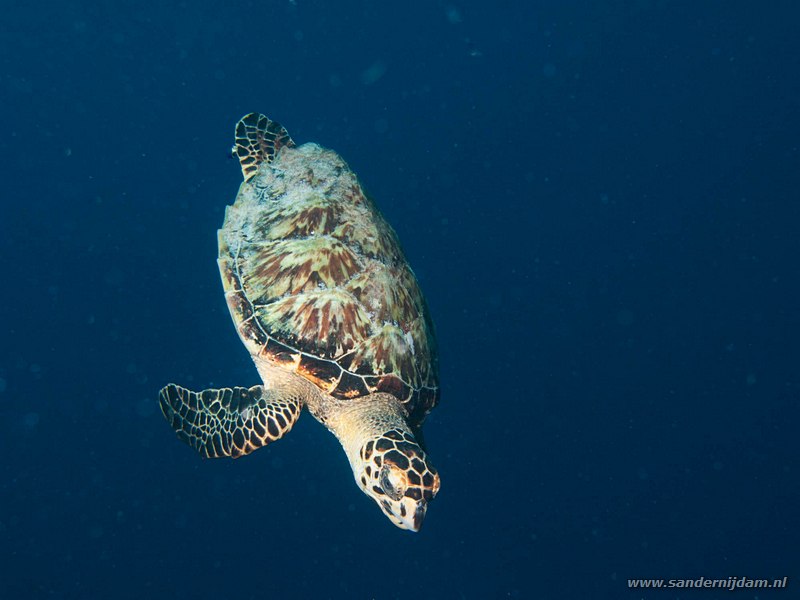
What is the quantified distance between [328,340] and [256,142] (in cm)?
331

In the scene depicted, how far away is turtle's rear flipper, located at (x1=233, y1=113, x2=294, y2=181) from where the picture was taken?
6.80 m

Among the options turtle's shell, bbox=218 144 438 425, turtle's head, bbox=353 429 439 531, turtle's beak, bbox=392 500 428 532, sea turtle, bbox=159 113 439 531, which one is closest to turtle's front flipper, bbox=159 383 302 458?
sea turtle, bbox=159 113 439 531

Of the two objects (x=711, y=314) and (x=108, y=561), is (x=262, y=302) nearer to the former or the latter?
(x=108, y=561)

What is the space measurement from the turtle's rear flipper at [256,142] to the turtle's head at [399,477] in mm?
3993

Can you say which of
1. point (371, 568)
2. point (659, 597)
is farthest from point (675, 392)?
point (371, 568)

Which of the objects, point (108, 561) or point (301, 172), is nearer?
point (301, 172)

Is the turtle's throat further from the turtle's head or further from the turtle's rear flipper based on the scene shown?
the turtle's rear flipper

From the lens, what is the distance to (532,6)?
24938mm

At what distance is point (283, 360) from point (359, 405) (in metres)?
0.84

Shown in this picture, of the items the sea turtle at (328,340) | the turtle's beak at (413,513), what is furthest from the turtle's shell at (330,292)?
the turtle's beak at (413,513)

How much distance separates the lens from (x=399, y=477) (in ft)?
13.5

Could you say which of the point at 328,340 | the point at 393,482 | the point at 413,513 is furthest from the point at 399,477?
the point at 328,340

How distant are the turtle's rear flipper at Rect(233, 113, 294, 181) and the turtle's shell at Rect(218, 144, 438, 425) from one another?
88 cm

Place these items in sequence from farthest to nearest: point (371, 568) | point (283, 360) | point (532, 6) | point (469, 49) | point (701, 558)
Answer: point (532, 6) → point (469, 49) → point (701, 558) → point (371, 568) → point (283, 360)
